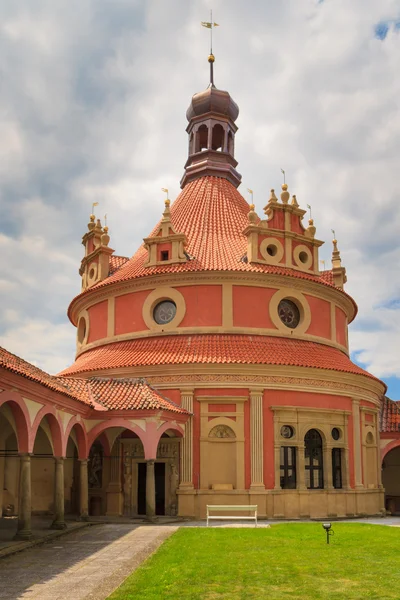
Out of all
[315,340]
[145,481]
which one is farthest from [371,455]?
[145,481]

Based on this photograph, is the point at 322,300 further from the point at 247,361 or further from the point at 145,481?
the point at 145,481

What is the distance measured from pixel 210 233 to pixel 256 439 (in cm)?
1160

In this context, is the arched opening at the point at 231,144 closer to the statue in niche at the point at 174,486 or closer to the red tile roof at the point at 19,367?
the statue in niche at the point at 174,486

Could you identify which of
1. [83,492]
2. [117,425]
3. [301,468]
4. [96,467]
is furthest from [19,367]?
[301,468]

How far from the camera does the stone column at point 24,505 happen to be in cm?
2014

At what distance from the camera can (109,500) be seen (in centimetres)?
2948

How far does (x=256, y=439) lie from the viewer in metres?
29.7

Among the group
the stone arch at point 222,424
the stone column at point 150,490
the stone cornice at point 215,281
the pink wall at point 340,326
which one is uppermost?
the stone cornice at point 215,281

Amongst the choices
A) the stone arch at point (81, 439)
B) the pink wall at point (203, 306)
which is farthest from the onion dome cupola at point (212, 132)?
the stone arch at point (81, 439)

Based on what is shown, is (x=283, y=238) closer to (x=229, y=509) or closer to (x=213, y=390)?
(x=213, y=390)

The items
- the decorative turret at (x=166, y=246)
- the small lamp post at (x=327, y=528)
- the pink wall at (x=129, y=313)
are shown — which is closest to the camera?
the small lamp post at (x=327, y=528)

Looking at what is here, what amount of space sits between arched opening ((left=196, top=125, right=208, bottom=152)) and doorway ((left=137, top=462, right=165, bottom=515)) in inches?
868

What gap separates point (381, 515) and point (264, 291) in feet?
40.6

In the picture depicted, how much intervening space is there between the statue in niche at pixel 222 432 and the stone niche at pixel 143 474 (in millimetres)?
1651
